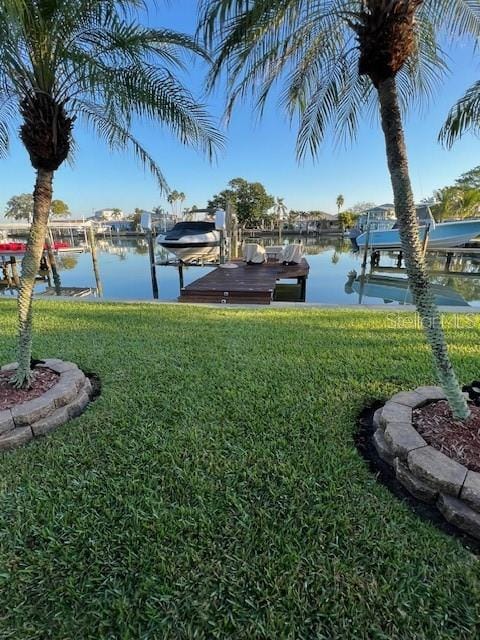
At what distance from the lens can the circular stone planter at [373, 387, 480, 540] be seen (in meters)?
1.81

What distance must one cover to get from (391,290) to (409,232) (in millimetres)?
11821

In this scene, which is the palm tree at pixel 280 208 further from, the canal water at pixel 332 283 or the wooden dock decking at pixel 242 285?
the wooden dock decking at pixel 242 285

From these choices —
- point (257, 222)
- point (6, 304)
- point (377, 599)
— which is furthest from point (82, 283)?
point (257, 222)

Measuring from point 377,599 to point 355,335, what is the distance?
383 centimetres

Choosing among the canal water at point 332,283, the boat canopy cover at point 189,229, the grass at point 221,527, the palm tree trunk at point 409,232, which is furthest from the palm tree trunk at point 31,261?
the boat canopy cover at point 189,229

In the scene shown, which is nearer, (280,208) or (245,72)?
(245,72)

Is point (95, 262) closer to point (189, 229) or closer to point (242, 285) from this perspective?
point (189, 229)

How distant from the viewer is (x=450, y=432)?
2324mm

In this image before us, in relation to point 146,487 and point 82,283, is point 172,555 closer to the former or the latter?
point 146,487

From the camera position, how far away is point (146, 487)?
6.81 feet

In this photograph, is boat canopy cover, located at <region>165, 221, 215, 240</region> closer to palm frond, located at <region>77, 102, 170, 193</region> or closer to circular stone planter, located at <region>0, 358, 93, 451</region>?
palm frond, located at <region>77, 102, 170, 193</region>

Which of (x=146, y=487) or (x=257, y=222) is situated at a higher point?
(x=257, y=222)

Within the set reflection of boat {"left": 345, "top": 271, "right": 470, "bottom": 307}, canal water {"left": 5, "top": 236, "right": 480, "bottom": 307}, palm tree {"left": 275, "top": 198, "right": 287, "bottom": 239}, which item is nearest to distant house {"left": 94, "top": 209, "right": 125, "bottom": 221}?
palm tree {"left": 275, "top": 198, "right": 287, "bottom": 239}

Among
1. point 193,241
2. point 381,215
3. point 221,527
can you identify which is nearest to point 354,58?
point 221,527
